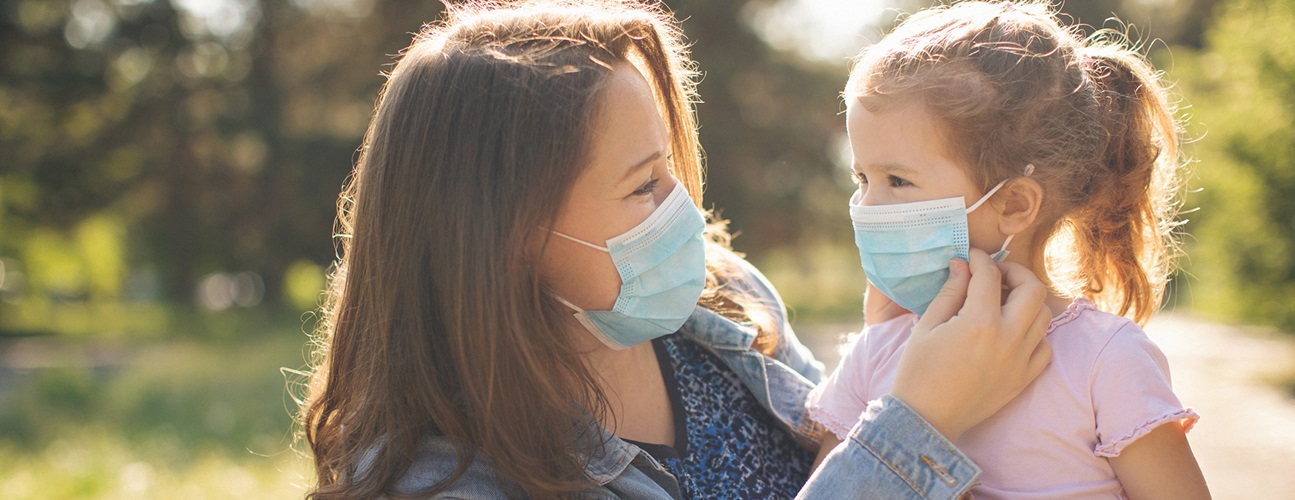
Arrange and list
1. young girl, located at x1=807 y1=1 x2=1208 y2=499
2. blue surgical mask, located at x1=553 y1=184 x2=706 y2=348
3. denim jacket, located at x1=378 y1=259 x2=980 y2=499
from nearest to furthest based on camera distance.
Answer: denim jacket, located at x1=378 y1=259 x2=980 y2=499 → young girl, located at x1=807 y1=1 x2=1208 y2=499 → blue surgical mask, located at x1=553 y1=184 x2=706 y2=348

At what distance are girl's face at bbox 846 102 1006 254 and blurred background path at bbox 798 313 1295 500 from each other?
9.91 ft

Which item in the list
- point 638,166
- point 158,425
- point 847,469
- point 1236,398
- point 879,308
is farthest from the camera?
point 1236,398

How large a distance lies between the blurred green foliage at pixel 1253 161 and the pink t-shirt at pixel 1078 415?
7.94m

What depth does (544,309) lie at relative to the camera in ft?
6.60

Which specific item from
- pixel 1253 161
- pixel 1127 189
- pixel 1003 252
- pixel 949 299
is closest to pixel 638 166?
pixel 949 299

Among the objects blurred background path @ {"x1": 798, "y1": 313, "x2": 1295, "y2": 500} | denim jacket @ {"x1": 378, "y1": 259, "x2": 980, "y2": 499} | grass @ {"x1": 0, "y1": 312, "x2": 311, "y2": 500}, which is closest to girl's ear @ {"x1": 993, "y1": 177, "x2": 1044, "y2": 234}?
denim jacket @ {"x1": 378, "y1": 259, "x2": 980, "y2": 499}

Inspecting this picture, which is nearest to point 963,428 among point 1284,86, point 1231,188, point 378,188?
point 378,188

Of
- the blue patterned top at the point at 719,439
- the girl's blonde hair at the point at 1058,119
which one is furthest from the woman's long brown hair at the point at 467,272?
the girl's blonde hair at the point at 1058,119

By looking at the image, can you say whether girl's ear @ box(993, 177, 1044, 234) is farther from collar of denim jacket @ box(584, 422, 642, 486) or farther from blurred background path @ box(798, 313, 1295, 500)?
blurred background path @ box(798, 313, 1295, 500)

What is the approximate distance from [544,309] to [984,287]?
2.83 ft

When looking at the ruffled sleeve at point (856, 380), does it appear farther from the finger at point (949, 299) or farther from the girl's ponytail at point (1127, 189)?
the girl's ponytail at point (1127, 189)

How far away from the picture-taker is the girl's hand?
2.27m

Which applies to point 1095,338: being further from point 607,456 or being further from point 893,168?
point 607,456

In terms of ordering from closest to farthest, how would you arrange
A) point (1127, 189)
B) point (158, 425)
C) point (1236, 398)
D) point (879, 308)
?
point (1127, 189), point (879, 308), point (158, 425), point (1236, 398)
